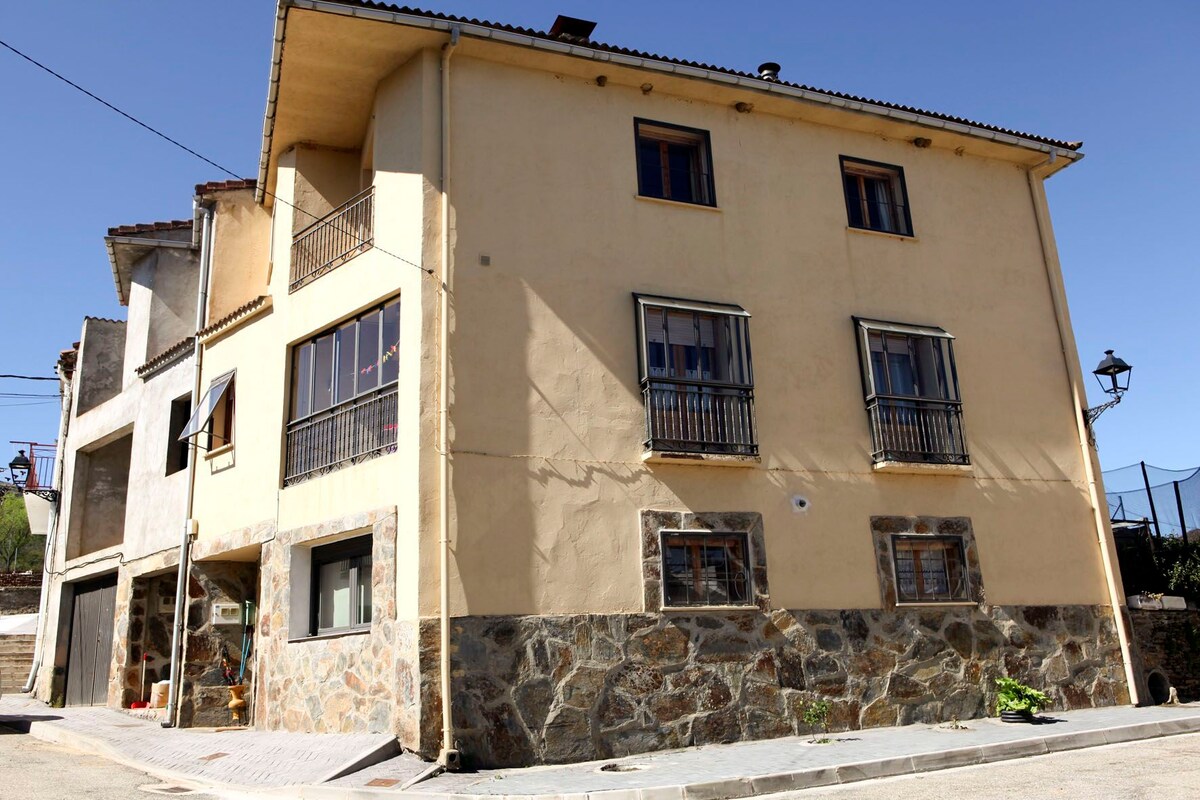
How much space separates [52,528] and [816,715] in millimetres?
18273

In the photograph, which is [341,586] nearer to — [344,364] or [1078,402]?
[344,364]

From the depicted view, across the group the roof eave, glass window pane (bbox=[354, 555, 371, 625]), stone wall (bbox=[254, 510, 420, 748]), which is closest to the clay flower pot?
stone wall (bbox=[254, 510, 420, 748])

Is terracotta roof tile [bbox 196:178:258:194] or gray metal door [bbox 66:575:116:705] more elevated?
terracotta roof tile [bbox 196:178:258:194]

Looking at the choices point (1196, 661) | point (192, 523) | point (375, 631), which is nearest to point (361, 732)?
point (375, 631)

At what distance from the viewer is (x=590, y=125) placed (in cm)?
1345

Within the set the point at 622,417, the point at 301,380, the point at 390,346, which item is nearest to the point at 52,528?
the point at 301,380

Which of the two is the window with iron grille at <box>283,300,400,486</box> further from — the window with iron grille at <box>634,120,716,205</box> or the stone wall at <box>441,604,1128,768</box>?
the window with iron grille at <box>634,120,716,205</box>

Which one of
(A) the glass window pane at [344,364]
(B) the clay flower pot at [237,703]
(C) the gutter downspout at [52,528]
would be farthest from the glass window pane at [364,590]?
(C) the gutter downspout at [52,528]

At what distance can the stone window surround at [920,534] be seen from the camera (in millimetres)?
13211

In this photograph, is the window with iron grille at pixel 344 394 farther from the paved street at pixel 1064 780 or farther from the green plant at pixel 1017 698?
the green plant at pixel 1017 698

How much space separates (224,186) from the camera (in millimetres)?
16984

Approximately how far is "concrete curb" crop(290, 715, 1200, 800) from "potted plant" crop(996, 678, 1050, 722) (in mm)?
1077

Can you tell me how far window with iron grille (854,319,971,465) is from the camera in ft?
45.2

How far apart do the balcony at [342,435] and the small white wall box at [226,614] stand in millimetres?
2482
